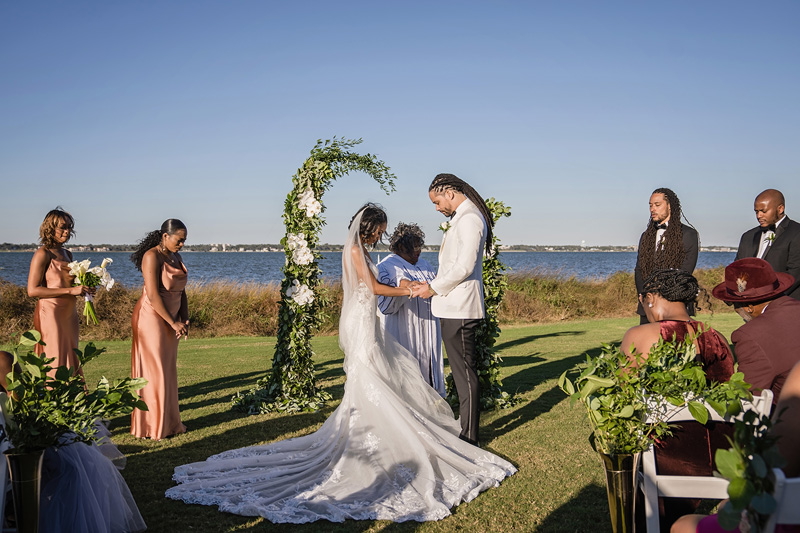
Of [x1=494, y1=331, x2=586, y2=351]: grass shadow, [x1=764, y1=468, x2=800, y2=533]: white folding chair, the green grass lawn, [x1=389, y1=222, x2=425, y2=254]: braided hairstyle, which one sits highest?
[x1=389, y1=222, x2=425, y2=254]: braided hairstyle

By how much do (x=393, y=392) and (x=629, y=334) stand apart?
2701mm

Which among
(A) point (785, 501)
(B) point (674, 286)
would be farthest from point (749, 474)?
(B) point (674, 286)

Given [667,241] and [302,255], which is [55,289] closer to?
[302,255]

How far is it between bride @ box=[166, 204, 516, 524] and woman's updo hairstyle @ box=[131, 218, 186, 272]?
2.19 metres

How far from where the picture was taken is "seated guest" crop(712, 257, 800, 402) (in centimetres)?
325

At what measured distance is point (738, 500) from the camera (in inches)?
72.4

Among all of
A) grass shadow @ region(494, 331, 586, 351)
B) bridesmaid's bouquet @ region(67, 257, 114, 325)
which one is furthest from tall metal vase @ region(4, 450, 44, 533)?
grass shadow @ region(494, 331, 586, 351)

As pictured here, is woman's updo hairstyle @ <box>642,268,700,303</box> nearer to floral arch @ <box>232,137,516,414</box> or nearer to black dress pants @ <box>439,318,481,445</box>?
black dress pants @ <box>439,318,481,445</box>

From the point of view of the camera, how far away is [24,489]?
2828 millimetres

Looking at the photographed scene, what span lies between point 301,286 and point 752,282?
5543 mm

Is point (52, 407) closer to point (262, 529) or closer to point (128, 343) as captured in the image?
point (262, 529)

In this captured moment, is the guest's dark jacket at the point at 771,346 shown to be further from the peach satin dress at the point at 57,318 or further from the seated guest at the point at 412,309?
the peach satin dress at the point at 57,318

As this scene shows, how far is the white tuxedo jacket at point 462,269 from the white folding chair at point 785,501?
13.4 ft

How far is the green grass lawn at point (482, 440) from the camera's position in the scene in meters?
4.44
